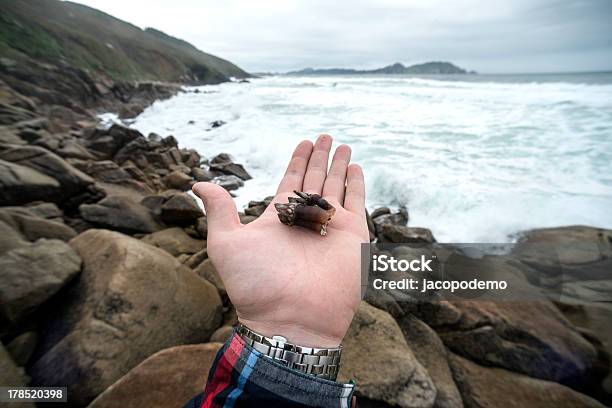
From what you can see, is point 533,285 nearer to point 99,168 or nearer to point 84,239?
point 84,239

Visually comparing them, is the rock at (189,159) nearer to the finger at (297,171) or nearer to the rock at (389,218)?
the rock at (389,218)

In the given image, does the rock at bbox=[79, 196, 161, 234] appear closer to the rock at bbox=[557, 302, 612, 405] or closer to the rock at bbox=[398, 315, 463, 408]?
the rock at bbox=[398, 315, 463, 408]

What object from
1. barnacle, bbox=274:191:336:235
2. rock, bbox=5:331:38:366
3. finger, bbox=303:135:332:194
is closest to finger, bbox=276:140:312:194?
finger, bbox=303:135:332:194

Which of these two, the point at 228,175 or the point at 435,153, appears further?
the point at 435,153

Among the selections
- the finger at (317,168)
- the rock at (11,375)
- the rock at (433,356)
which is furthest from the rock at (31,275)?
the rock at (433,356)

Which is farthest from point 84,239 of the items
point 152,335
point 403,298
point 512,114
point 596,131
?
point 512,114
